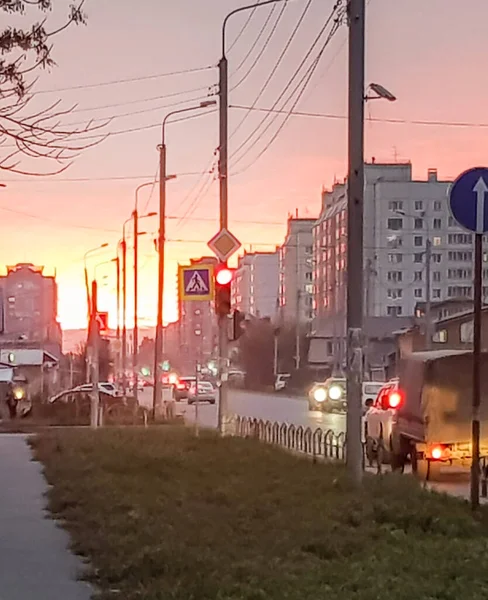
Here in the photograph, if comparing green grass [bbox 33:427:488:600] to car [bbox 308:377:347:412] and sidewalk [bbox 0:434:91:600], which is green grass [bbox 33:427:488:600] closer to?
sidewalk [bbox 0:434:91:600]

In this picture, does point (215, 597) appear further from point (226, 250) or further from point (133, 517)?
point (226, 250)

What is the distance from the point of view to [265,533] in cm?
Answer: 1102

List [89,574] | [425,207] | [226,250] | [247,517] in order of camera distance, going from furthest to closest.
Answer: [425,207]
[226,250]
[247,517]
[89,574]

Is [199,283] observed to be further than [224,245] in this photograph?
Yes

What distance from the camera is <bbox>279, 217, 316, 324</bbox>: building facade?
391ft

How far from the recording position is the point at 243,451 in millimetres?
20203

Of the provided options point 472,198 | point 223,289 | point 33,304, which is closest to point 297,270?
point 33,304

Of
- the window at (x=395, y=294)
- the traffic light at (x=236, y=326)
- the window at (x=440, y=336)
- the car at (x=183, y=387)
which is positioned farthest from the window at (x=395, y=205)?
the traffic light at (x=236, y=326)

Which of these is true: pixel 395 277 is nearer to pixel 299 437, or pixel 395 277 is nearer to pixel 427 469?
pixel 299 437

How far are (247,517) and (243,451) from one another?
319 inches

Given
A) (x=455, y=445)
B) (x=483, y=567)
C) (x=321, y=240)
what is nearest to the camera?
(x=483, y=567)

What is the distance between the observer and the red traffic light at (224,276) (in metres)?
24.2

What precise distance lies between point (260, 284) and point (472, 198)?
437 feet

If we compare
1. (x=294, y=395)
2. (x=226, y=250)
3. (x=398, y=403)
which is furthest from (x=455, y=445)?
(x=294, y=395)
